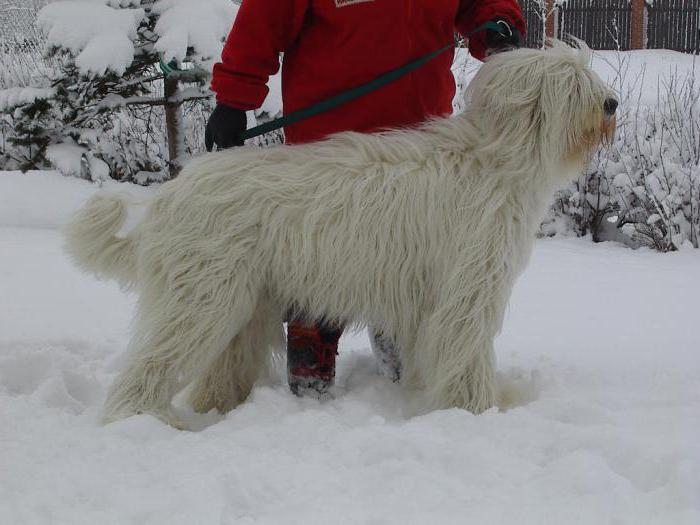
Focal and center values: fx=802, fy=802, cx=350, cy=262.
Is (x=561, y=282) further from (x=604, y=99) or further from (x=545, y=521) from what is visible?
(x=545, y=521)

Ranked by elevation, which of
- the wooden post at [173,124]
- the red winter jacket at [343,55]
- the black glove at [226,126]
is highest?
the red winter jacket at [343,55]

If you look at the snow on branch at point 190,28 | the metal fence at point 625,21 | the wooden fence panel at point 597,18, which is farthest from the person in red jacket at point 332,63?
the wooden fence panel at point 597,18

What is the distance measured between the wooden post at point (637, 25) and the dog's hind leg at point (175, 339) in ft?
57.7

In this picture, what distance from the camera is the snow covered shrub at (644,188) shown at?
20.8 feet

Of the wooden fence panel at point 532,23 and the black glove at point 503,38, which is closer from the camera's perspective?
the black glove at point 503,38

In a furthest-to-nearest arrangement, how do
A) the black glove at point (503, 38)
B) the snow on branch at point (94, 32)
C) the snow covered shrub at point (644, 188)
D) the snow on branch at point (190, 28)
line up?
the snow covered shrub at point (644, 188)
the snow on branch at point (94, 32)
the snow on branch at point (190, 28)
the black glove at point (503, 38)

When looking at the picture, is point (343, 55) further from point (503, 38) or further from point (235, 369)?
point (235, 369)

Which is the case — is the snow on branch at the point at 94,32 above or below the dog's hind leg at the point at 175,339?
above

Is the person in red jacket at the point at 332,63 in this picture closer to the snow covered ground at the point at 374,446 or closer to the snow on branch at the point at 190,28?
the snow covered ground at the point at 374,446

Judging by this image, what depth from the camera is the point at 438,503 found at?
6.54ft

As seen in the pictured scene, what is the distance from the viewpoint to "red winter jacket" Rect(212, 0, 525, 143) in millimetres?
2902

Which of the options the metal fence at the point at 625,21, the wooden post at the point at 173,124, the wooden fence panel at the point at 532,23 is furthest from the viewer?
the metal fence at the point at 625,21

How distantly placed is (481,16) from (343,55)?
0.64 metres

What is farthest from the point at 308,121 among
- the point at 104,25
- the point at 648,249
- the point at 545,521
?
the point at 648,249
